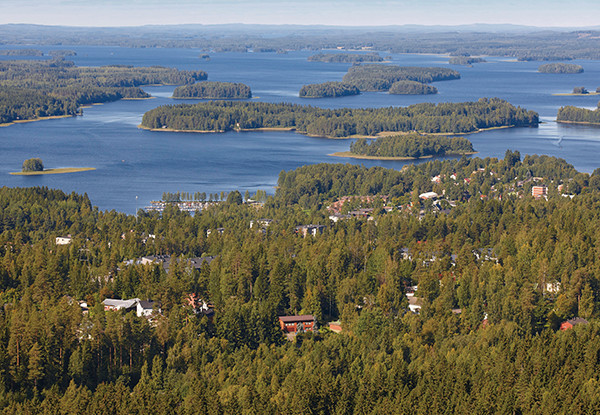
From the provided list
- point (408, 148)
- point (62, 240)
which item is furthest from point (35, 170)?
point (408, 148)

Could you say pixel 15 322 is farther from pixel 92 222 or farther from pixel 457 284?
pixel 92 222

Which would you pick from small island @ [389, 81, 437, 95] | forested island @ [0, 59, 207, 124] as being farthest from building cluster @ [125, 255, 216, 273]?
small island @ [389, 81, 437, 95]

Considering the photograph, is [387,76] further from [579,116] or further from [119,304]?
[119,304]

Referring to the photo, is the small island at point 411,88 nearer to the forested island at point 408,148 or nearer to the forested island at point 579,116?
the forested island at point 579,116

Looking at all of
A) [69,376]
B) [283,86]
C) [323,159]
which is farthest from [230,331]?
[283,86]

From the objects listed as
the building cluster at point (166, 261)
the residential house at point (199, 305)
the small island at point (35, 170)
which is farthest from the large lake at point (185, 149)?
the residential house at point (199, 305)

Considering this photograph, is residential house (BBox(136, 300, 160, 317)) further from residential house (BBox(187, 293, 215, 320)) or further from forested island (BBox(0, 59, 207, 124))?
forested island (BBox(0, 59, 207, 124))

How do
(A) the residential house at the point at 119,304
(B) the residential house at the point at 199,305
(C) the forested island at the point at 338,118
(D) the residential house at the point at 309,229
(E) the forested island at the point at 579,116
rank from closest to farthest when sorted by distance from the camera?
(A) the residential house at the point at 119,304
(B) the residential house at the point at 199,305
(D) the residential house at the point at 309,229
(C) the forested island at the point at 338,118
(E) the forested island at the point at 579,116
